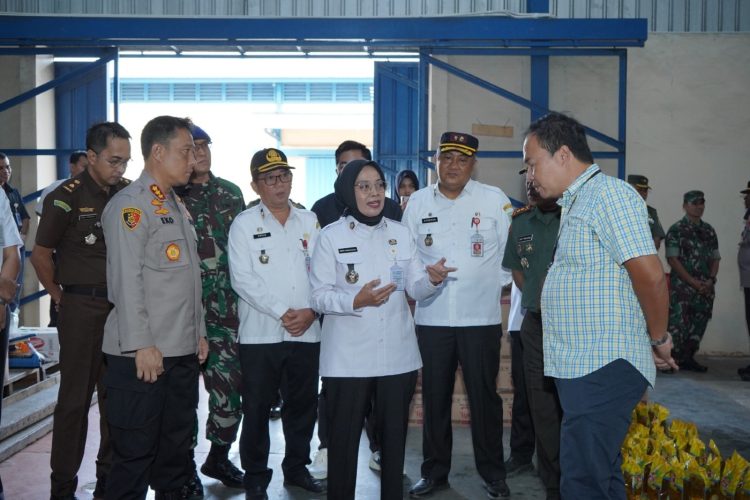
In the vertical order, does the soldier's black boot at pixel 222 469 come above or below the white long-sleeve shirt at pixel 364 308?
below

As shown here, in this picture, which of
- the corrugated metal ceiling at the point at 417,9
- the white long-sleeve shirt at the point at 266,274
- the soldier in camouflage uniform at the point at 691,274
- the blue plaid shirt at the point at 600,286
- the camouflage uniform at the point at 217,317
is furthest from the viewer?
the corrugated metal ceiling at the point at 417,9

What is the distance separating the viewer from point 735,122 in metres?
8.57

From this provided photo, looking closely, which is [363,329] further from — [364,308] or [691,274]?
[691,274]

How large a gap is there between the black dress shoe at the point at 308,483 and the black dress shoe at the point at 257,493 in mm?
285

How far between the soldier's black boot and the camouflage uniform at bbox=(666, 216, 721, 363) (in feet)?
17.2

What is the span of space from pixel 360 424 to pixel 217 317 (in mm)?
1133

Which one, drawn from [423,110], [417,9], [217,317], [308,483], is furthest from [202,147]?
[417,9]

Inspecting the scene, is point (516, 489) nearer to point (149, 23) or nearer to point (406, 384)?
point (406, 384)

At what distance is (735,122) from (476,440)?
20.8 feet

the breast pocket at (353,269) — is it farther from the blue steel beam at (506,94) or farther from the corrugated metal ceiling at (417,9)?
the corrugated metal ceiling at (417,9)

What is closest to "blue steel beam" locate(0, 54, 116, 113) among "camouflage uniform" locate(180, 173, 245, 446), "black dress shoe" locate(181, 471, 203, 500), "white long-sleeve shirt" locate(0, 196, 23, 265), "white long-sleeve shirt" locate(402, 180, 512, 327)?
"camouflage uniform" locate(180, 173, 245, 446)

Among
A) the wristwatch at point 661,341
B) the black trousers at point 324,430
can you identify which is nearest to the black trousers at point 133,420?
the black trousers at point 324,430

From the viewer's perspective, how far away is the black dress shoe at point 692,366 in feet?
24.9

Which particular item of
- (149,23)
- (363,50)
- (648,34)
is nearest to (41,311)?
(149,23)
